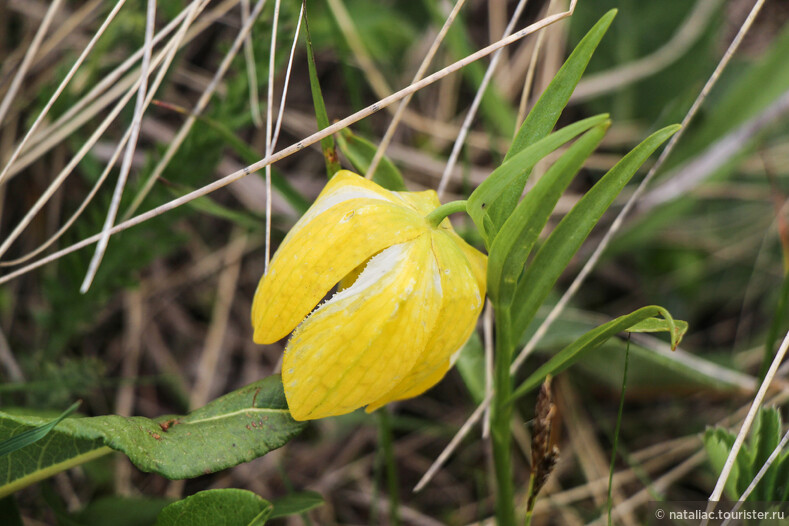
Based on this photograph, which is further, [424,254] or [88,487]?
[88,487]

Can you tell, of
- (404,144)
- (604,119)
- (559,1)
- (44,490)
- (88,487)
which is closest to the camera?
(604,119)

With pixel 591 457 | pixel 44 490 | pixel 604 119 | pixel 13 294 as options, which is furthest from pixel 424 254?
pixel 13 294

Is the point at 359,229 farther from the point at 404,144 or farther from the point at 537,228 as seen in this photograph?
the point at 404,144

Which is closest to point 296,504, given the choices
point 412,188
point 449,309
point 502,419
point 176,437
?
point 176,437

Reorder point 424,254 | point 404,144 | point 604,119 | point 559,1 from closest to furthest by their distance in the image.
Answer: point 604,119 < point 424,254 < point 559,1 < point 404,144

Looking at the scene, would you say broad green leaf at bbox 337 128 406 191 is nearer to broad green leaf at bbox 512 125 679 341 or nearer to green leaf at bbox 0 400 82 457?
broad green leaf at bbox 512 125 679 341

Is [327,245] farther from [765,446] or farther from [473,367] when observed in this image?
[765,446]
